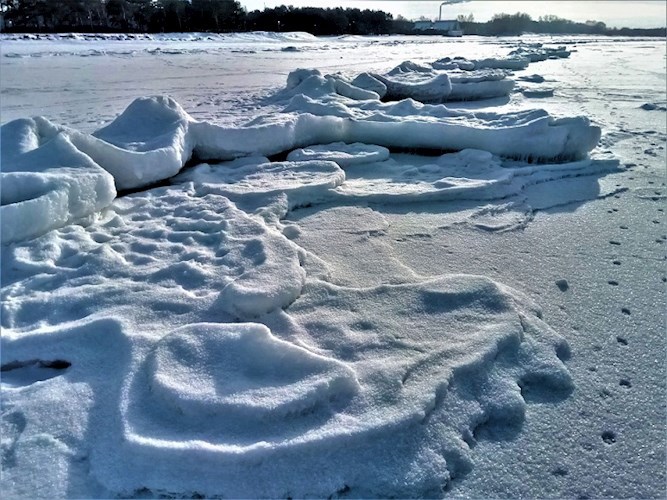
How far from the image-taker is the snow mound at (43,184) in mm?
2176

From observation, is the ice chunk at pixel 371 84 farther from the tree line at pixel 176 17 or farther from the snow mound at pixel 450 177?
the tree line at pixel 176 17

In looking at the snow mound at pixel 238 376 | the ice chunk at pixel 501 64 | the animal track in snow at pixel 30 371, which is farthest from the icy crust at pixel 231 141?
the ice chunk at pixel 501 64

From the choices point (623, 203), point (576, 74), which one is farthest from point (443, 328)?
point (576, 74)

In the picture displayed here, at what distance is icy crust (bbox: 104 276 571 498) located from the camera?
117 centimetres

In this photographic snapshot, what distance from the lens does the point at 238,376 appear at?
1426 mm

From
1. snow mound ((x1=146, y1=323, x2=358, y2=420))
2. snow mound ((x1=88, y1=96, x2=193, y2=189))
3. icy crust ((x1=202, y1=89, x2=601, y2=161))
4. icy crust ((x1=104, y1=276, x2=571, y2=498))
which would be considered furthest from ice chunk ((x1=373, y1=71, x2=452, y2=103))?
snow mound ((x1=146, y1=323, x2=358, y2=420))

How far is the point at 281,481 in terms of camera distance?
3.80 feet

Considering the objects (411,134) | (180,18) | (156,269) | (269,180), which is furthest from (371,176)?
(180,18)

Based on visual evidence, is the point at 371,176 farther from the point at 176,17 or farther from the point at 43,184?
the point at 176,17

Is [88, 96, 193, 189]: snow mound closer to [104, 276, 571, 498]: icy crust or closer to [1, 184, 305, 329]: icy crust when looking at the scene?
[1, 184, 305, 329]: icy crust

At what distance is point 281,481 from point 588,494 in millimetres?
772

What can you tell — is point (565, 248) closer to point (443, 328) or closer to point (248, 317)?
point (443, 328)

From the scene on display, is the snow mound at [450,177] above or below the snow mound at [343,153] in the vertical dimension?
below

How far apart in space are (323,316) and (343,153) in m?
2.36
